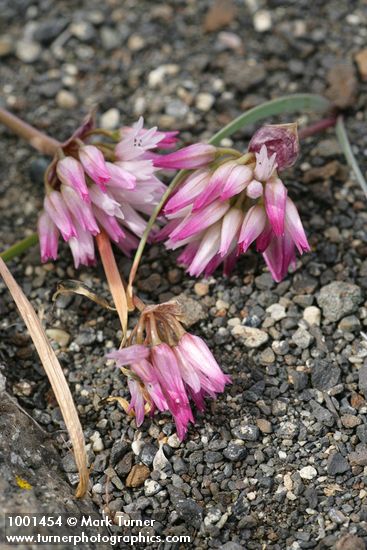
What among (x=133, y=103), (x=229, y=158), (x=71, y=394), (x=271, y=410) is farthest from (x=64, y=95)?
(x=271, y=410)

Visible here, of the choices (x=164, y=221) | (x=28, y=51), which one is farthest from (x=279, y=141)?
(x=28, y=51)

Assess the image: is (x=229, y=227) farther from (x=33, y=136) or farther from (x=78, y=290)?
(x=33, y=136)

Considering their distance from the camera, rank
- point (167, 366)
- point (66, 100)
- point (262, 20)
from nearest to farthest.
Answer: point (167, 366), point (66, 100), point (262, 20)

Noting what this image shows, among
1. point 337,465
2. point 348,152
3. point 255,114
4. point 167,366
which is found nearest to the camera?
point 167,366

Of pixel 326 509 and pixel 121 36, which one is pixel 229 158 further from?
pixel 121 36

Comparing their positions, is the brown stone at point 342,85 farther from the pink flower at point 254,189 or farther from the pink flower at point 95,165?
the pink flower at point 95,165

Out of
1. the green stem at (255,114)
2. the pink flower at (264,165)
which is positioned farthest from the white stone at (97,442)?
the pink flower at (264,165)

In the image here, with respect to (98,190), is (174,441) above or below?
below
